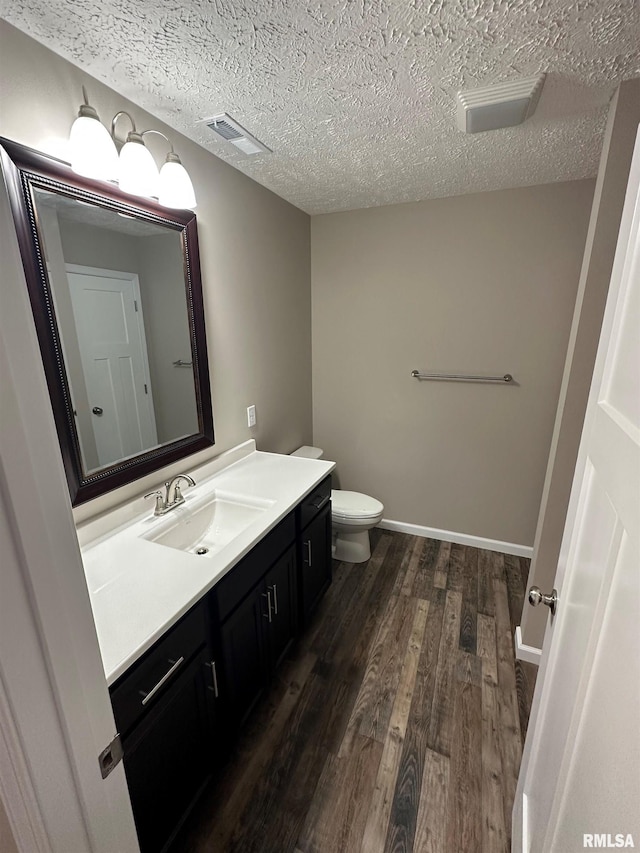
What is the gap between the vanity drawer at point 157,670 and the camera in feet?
3.04

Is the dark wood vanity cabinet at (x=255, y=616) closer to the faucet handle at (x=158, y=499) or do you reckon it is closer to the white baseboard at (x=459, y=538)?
the faucet handle at (x=158, y=499)

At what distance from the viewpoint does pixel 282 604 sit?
1.74 metres

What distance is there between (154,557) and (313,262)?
2.24 metres

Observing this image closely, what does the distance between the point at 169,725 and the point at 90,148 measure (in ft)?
5.54

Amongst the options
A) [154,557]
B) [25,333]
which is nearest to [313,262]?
[154,557]

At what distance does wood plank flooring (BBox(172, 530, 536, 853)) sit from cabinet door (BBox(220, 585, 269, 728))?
0.18 metres

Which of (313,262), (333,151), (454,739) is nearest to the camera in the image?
(454,739)

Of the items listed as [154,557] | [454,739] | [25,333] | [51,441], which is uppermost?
[25,333]

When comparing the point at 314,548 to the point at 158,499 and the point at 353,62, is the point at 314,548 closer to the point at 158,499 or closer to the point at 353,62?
the point at 158,499

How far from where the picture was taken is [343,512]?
2508 mm

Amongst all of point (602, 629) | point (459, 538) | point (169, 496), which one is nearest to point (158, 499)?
point (169, 496)

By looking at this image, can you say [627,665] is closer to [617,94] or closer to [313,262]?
[617,94]

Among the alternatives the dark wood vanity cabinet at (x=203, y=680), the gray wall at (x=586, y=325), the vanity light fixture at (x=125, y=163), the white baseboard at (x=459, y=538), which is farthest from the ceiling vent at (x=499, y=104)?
the white baseboard at (x=459, y=538)

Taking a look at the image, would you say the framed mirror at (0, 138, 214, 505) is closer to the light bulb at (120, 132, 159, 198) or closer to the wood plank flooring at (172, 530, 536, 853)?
the light bulb at (120, 132, 159, 198)
